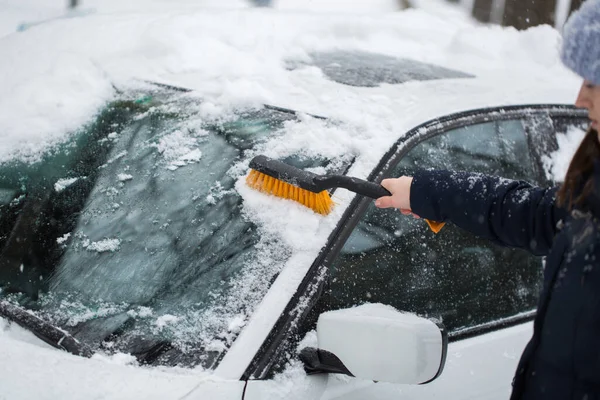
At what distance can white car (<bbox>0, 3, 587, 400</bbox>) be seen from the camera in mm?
1589

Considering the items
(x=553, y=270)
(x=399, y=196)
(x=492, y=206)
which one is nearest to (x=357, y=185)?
(x=399, y=196)

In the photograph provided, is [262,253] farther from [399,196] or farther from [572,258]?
[572,258]

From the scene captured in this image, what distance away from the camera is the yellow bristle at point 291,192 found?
6.10ft

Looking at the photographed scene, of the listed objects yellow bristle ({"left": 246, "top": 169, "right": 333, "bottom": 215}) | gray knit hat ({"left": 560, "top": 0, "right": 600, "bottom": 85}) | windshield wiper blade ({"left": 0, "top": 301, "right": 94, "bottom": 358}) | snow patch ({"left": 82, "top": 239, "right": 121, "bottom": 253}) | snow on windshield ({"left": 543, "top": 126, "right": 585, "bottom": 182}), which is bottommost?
windshield wiper blade ({"left": 0, "top": 301, "right": 94, "bottom": 358})

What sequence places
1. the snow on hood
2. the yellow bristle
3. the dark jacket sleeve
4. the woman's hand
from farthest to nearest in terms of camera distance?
the snow on hood, the yellow bristle, the woman's hand, the dark jacket sleeve

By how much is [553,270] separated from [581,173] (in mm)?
206

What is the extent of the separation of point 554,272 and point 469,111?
3.40 ft

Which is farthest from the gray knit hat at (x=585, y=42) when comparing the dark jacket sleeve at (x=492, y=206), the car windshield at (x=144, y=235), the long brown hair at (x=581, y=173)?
the car windshield at (x=144, y=235)

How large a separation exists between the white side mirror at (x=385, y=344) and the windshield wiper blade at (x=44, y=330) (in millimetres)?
606

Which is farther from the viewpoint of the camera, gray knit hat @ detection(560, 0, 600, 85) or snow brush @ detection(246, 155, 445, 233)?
snow brush @ detection(246, 155, 445, 233)

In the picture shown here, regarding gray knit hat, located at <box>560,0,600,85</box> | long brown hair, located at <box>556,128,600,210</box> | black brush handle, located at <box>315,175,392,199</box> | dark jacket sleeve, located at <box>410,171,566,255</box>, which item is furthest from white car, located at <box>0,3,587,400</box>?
gray knit hat, located at <box>560,0,600,85</box>

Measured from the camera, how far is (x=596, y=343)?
128 centimetres

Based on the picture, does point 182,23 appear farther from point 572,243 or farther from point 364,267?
point 572,243

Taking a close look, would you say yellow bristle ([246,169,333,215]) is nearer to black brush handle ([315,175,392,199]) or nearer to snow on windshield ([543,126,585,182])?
black brush handle ([315,175,392,199])
